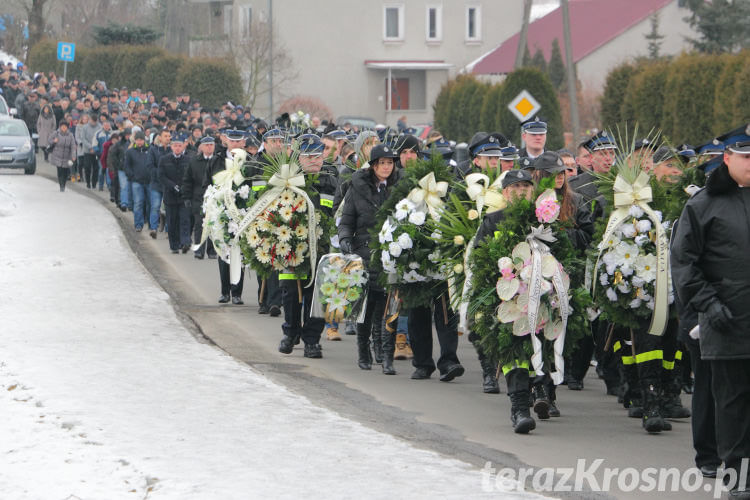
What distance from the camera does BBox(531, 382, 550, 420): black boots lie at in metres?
9.91

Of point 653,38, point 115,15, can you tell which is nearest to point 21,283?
point 653,38

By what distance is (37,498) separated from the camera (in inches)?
286

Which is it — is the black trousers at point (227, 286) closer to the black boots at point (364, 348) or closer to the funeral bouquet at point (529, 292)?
the black boots at point (364, 348)

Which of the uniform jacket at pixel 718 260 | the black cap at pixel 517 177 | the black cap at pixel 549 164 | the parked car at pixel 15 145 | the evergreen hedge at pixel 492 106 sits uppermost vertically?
the evergreen hedge at pixel 492 106

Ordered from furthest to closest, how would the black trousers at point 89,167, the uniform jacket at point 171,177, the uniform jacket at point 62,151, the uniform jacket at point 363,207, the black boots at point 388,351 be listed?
the black trousers at point 89,167 < the uniform jacket at point 62,151 < the uniform jacket at point 171,177 < the uniform jacket at point 363,207 < the black boots at point 388,351

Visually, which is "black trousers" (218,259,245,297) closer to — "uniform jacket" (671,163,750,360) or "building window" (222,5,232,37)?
"uniform jacket" (671,163,750,360)

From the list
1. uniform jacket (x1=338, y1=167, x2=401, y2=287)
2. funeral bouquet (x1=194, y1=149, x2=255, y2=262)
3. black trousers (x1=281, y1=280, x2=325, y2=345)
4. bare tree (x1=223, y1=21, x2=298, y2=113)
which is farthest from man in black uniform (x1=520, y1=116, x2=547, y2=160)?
bare tree (x1=223, y1=21, x2=298, y2=113)

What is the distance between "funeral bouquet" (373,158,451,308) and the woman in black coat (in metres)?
0.40

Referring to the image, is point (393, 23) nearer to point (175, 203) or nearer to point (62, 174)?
point (62, 174)

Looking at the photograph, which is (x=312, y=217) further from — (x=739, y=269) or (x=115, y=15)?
(x=115, y=15)

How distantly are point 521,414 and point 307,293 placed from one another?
14.5 ft

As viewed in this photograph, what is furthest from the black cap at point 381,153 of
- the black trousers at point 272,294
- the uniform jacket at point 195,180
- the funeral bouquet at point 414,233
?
the uniform jacket at point 195,180

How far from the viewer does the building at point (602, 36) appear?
6856cm

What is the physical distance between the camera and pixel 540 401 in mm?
9906
